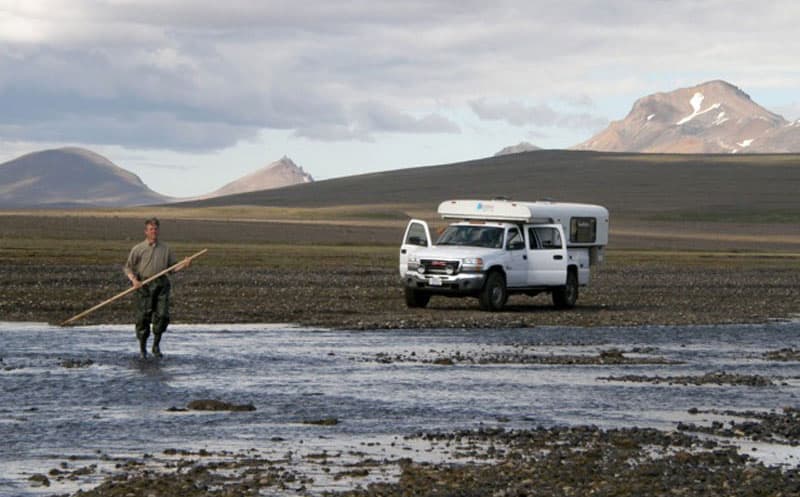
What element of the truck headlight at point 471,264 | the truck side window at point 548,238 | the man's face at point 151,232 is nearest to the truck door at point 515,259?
the truck side window at point 548,238

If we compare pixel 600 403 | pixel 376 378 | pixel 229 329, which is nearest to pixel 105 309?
pixel 229 329

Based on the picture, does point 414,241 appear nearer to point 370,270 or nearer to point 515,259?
point 515,259

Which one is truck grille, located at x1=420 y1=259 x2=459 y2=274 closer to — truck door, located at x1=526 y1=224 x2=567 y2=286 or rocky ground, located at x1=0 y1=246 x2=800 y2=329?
rocky ground, located at x1=0 y1=246 x2=800 y2=329

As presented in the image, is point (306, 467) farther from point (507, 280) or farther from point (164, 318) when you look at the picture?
point (507, 280)

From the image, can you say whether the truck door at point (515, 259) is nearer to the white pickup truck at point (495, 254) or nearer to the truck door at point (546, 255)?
the white pickup truck at point (495, 254)

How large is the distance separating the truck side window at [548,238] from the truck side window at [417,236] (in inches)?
99.3

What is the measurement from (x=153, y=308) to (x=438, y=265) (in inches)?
463

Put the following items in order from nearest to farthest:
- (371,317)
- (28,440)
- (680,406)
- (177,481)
→ (177,481), (28,440), (680,406), (371,317)

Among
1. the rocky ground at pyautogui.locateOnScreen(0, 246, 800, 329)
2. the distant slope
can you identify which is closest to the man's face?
the rocky ground at pyautogui.locateOnScreen(0, 246, 800, 329)

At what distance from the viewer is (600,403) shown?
16.6 metres

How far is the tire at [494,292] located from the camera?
31625mm

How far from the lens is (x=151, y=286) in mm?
20391

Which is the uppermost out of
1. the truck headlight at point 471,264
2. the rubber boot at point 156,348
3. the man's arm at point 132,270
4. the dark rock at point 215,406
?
the man's arm at point 132,270

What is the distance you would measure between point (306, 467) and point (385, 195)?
574 ft
